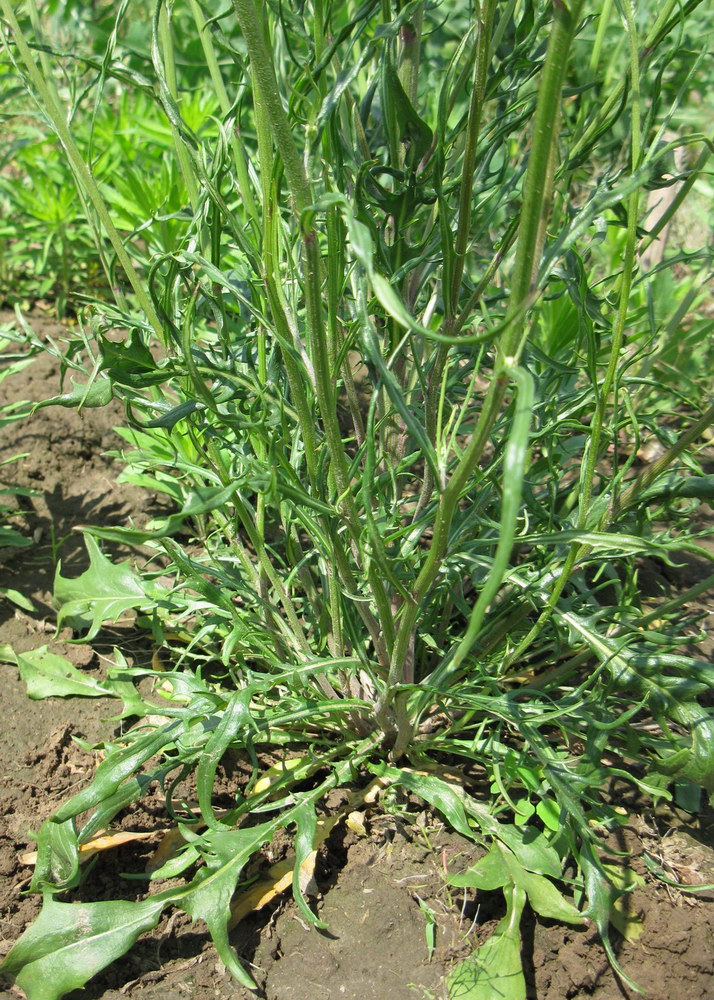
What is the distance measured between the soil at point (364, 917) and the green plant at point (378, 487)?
7 cm

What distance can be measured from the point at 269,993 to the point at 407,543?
0.67 m

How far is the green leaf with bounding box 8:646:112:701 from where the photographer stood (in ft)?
5.01

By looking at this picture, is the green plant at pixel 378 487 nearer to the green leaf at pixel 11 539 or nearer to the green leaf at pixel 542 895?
the green leaf at pixel 542 895

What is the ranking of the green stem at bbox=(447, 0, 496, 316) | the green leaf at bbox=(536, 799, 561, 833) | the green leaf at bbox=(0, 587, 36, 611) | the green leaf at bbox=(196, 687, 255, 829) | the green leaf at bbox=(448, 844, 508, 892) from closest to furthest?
the green stem at bbox=(447, 0, 496, 316) < the green leaf at bbox=(196, 687, 255, 829) < the green leaf at bbox=(448, 844, 508, 892) < the green leaf at bbox=(536, 799, 561, 833) < the green leaf at bbox=(0, 587, 36, 611)

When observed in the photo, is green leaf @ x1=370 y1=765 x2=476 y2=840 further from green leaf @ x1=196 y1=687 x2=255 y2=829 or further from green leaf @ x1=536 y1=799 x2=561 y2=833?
green leaf @ x1=196 y1=687 x2=255 y2=829

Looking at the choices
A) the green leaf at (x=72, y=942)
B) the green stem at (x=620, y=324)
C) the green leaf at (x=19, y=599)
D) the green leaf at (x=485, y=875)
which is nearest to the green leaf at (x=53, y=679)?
the green leaf at (x=19, y=599)

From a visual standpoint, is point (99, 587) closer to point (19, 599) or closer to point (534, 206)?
point (19, 599)

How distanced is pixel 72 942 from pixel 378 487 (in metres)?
0.78

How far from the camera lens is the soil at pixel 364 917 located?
1205 millimetres

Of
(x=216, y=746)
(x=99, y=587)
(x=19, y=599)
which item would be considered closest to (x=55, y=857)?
(x=216, y=746)

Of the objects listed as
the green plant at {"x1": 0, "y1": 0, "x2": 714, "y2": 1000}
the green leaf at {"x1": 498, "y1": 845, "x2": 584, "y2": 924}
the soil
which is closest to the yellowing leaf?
the green plant at {"x1": 0, "y1": 0, "x2": 714, "y2": 1000}

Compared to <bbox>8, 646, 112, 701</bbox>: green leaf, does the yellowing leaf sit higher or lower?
lower

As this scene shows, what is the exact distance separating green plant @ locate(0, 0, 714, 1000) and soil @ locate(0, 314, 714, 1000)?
2.7 inches

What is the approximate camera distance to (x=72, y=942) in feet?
3.78
